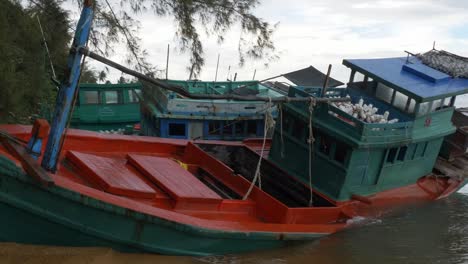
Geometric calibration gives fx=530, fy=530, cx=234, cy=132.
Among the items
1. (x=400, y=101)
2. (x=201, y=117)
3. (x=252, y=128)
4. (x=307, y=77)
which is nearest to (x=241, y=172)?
(x=201, y=117)

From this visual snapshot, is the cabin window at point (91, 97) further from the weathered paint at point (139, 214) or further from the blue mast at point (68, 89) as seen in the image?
the blue mast at point (68, 89)

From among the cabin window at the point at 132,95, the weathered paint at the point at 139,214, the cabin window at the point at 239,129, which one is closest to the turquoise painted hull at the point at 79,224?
the weathered paint at the point at 139,214

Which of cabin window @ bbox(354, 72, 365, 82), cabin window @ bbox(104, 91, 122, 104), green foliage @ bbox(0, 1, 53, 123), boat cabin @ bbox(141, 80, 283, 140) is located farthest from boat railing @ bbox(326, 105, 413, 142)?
cabin window @ bbox(104, 91, 122, 104)

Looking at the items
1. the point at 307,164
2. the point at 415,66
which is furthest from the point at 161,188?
the point at 415,66

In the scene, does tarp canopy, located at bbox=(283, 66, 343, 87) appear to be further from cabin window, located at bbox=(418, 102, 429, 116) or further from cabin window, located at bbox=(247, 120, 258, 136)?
cabin window, located at bbox=(418, 102, 429, 116)

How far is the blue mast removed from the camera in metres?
6.96

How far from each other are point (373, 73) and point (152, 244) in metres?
5.95

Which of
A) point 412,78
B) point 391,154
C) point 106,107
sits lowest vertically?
point 106,107

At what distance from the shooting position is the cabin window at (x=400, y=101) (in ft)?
34.7

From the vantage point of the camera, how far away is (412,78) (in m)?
11.0

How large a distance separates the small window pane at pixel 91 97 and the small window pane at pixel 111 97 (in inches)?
11.4

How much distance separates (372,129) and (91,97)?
10518 millimetres

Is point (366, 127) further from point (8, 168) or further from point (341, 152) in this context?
point (8, 168)

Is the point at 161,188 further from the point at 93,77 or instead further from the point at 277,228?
the point at 93,77
